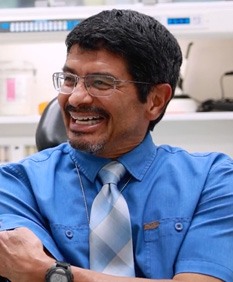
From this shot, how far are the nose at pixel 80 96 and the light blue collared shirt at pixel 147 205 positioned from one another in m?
0.16

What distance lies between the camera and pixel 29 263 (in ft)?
3.31

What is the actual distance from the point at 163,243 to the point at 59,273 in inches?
9.9

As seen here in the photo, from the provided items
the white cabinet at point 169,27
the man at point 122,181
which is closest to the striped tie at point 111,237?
the man at point 122,181

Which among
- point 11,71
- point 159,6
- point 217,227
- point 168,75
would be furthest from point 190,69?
point 217,227

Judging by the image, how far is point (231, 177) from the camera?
3.88ft

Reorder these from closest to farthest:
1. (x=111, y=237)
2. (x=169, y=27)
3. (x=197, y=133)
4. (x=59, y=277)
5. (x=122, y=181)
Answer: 1. (x=59, y=277)
2. (x=111, y=237)
3. (x=122, y=181)
4. (x=169, y=27)
5. (x=197, y=133)

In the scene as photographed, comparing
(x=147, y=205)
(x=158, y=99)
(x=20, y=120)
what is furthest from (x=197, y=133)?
(x=147, y=205)

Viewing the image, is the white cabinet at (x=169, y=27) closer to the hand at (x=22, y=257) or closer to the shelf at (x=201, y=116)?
the shelf at (x=201, y=116)

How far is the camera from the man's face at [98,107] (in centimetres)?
113

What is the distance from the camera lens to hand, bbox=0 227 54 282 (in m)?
1.00

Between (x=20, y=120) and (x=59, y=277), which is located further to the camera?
(x=20, y=120)

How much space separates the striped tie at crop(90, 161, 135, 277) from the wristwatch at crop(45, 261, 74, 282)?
107 mm

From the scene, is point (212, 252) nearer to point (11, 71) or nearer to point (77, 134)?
point (77, 134)

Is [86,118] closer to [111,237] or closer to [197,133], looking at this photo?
[111,237]
